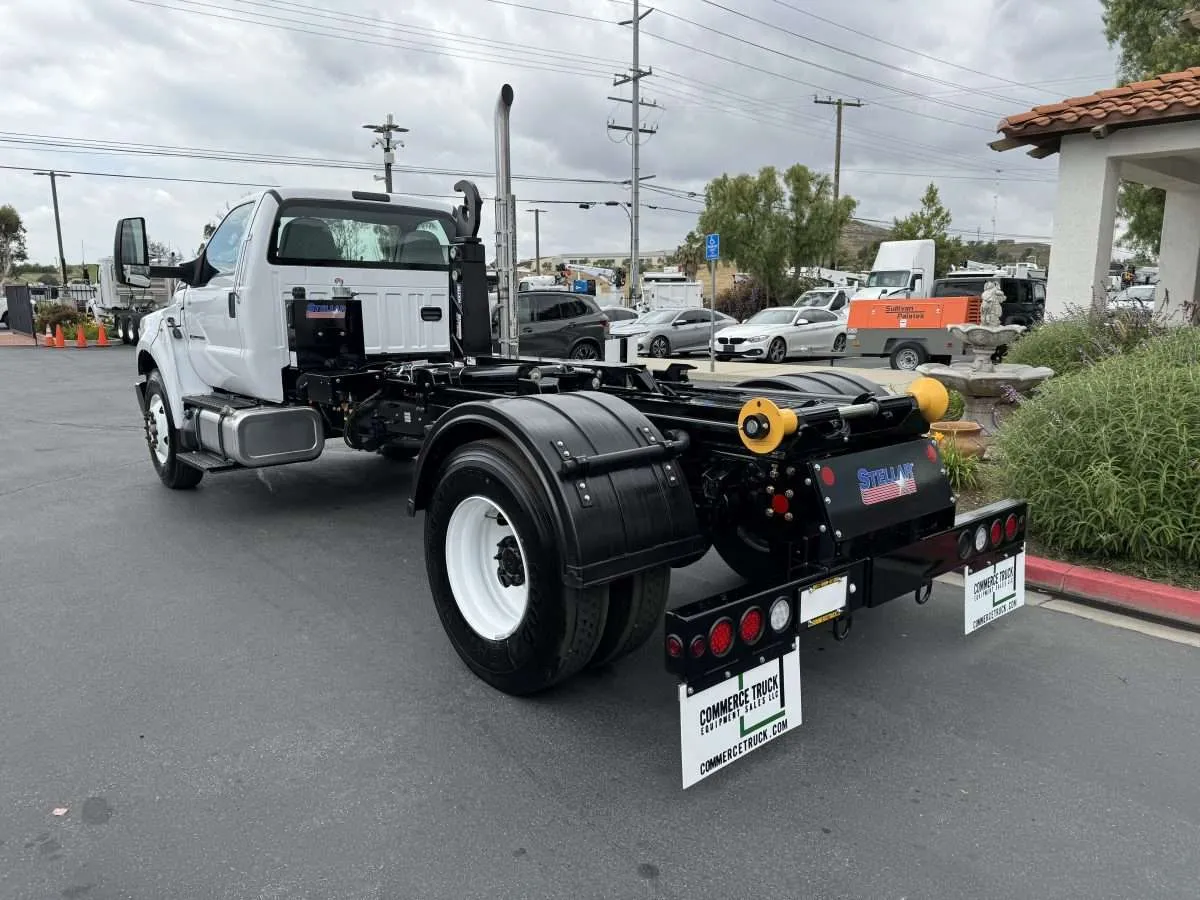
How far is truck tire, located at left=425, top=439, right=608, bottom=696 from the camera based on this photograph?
10.7ft

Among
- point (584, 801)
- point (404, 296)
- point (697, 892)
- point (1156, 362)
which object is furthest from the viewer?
point (404, 296)

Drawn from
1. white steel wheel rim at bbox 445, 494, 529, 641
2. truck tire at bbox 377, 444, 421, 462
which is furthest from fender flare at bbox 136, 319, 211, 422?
white steel wheel rim at bbox 445, 494, 529, 641

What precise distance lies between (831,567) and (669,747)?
932 mm

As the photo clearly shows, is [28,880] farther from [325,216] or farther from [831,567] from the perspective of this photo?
[325,216]

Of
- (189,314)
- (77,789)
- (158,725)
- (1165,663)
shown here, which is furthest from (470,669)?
(189,314)

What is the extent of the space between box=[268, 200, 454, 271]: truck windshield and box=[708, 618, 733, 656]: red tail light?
501 centimetres

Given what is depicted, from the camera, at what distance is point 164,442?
770 cm

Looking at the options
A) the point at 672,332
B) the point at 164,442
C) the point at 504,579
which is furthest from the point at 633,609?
the point at 672,332

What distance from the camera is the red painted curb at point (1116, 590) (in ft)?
15.0

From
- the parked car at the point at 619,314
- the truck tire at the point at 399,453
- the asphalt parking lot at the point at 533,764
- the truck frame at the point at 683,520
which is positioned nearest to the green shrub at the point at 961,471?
the asphalt parking lot at the point at 533,764

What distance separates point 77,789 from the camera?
3.08 m

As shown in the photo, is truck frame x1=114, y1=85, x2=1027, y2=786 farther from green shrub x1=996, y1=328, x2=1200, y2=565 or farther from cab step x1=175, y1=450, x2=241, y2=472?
cab step x1=175, y1=450, x2=241, y2=472

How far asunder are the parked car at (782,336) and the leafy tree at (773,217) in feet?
54.6

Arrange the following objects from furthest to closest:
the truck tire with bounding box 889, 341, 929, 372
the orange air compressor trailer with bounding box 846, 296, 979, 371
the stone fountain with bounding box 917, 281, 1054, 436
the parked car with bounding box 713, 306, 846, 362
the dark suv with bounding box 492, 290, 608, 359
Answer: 1. the parked car with bounding box 713, 306, 846, 362
2. the dark suv with bounding box 492, 290, 608, 359
3. the truck tire with bounding box 889, 341, 929, 372
4. the orange air compressor trailer with bounding box 846, 296, 979, 371
5. the stone fountain with bounding box 917, 281, 1054, 436
